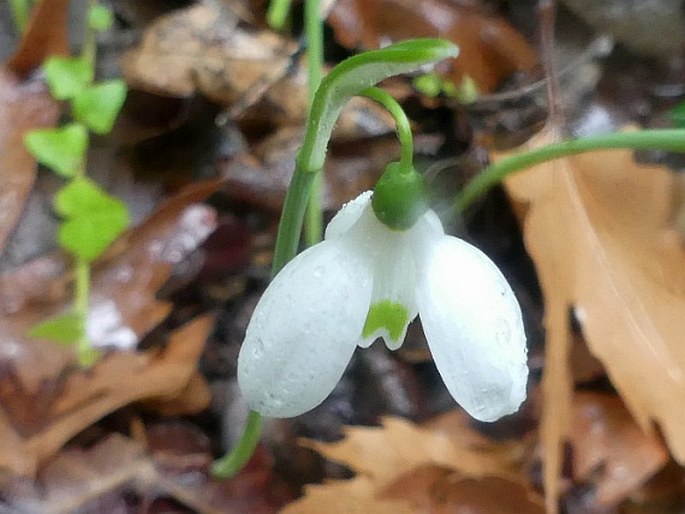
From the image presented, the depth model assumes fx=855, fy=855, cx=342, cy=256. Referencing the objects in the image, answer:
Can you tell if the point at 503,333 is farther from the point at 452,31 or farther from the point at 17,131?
the point at 452,31

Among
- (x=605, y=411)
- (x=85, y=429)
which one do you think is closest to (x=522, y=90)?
(x=605, y=411)

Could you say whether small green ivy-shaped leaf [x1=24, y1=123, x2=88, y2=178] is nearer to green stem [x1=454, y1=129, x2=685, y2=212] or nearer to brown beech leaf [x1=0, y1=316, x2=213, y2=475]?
brown beech leaf [x1=0, y1=316, x2=213, y2=475]

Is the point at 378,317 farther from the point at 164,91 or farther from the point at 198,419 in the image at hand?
the point at 164,91

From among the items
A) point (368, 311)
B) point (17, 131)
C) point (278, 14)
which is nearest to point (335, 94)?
point (368, 311)

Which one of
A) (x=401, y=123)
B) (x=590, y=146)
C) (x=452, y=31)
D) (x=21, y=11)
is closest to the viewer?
(x=401, y=123)

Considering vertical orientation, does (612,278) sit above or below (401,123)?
below
